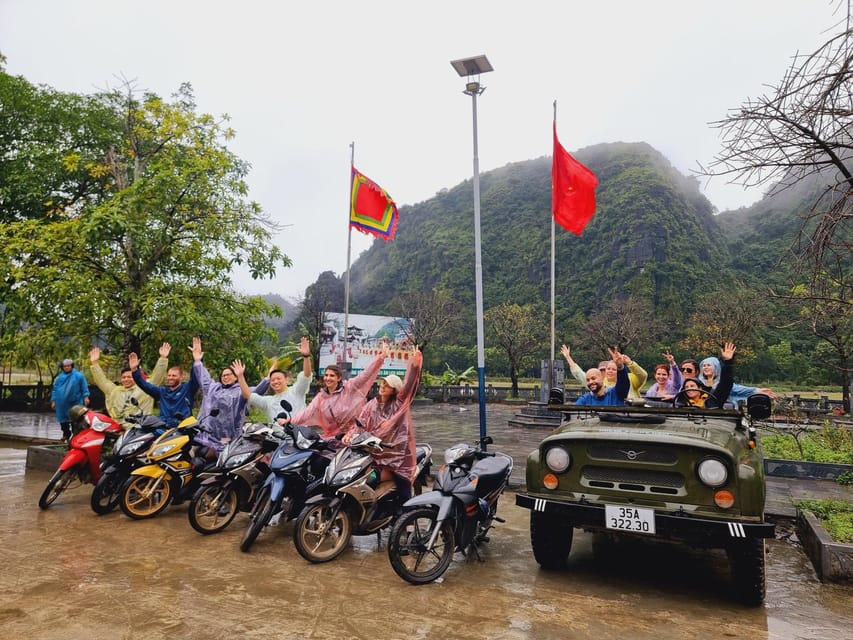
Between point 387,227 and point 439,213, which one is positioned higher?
point 439,213

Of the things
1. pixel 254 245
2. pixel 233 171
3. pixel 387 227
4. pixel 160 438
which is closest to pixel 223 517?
pixel 160 438

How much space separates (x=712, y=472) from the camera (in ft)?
12.6

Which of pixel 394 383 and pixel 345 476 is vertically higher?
pixel 394 383

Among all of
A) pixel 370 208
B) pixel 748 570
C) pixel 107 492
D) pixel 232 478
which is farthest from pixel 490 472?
pixel 370 208

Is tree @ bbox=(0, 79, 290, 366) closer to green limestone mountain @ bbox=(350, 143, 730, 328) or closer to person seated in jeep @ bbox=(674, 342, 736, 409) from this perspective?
person seated in jeep @ bbox=(674, 342, 736, 409)

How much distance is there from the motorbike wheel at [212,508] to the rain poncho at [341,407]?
94cm

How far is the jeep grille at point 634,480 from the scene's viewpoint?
3.96 meters

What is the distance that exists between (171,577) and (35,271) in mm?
6376

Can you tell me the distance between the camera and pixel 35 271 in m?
8.62

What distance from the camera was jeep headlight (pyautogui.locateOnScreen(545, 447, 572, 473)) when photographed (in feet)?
14.1

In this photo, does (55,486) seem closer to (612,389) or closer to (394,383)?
(394,383)


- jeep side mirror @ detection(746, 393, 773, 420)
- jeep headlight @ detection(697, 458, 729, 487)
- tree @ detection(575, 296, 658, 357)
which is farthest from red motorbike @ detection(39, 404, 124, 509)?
tree @ detection(575, 296, 658, 357)

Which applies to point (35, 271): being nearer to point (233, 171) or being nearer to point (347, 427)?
point (233, 171)

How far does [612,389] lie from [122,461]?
5122mm
